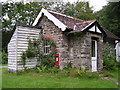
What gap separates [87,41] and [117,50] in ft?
28.5

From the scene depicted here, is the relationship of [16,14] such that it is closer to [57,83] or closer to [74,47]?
[74,47]

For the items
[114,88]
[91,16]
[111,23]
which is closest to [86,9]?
[91,16]

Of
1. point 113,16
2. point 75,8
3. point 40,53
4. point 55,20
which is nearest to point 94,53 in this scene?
point 55,20

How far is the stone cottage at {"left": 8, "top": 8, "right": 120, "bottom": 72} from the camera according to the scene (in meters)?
9.63

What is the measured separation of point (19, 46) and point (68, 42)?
12.0 feet

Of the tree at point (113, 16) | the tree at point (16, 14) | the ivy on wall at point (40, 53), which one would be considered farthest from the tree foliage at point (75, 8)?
the ivy on wall at point (40, 53)

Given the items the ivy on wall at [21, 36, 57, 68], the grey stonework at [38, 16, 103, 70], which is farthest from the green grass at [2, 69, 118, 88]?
the ivy on wall at [21, 36, 57, 68]

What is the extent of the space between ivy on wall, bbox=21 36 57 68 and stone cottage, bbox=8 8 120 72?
12.6 inches

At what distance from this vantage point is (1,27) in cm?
2630

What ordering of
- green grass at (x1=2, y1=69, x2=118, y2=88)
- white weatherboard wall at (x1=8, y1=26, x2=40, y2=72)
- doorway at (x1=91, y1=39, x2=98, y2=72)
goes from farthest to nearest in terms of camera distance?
doorway at (x1=91, y1=39, x2=98, y2=72), white weatherboard wall at (x1=8, y1=26, x2=40, y2=72), green grass at (x1=2, y1=69, x2=118, y2=88)

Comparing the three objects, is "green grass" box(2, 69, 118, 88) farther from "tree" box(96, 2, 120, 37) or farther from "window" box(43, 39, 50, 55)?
"tree" box(96, 2, 120, 37)

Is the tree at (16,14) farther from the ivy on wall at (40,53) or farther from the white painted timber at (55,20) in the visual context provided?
the ivy on wall at (40,53)

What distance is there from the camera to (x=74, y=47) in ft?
32.9

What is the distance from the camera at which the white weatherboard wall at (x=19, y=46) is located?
9.86 meters
